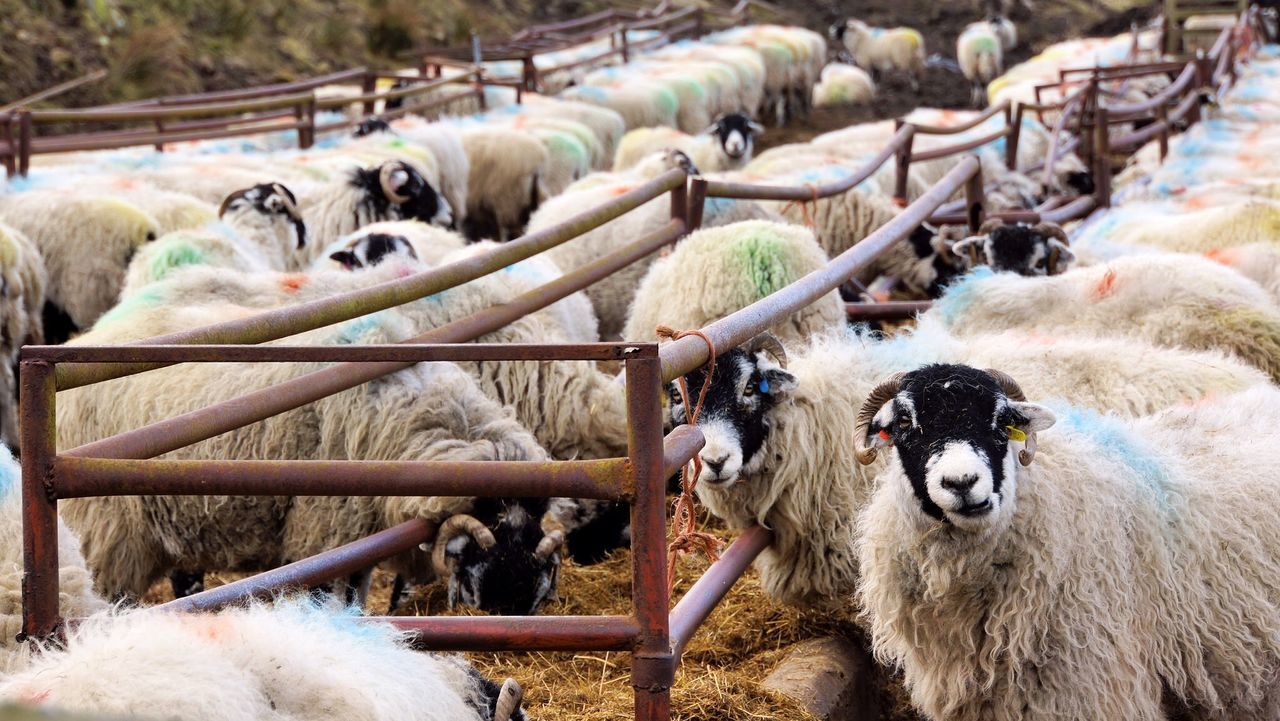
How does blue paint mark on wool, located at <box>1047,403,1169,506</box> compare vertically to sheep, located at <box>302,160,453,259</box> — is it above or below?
above

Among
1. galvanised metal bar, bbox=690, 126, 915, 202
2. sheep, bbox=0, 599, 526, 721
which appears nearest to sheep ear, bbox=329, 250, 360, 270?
galvanised metal bar, bbox=690, 126, 915, 202

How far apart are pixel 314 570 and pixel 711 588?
0.91 meters

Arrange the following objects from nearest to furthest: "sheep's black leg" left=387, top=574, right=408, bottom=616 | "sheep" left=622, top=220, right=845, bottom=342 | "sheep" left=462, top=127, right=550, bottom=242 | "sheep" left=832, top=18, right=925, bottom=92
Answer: "sheep's black leg" left=387, top=574, right=408, bottom=616, "sheep" left=622, top=220, right=845, bottom=342, "sheep" left=462, top=127, right=550, bottom=242, "sheep" left=832, top=18, right=925, bottom=92

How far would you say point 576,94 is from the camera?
16094mm

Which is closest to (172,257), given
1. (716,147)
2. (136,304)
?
(136,304)

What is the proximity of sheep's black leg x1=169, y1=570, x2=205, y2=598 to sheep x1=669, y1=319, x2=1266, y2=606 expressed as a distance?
6.17 ft

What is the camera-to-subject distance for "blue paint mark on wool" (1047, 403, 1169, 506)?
3.37m

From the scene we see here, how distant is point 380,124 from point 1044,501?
31.5ft

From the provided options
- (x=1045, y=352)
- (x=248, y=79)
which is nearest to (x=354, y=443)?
(x=1045, y=352)

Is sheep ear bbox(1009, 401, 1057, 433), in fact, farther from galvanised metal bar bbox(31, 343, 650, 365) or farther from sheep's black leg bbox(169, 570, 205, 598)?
sheep's black leg bbox(169, 570, 205, 598)

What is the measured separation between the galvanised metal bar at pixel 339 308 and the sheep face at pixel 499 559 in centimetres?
62

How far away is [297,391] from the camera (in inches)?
131

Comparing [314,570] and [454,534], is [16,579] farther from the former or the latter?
[454,534]

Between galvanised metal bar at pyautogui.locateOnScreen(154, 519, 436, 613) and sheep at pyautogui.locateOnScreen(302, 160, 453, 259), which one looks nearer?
galvanised metal bar at pyautogui.locateOnScreen(154, 519, 436, 613)
